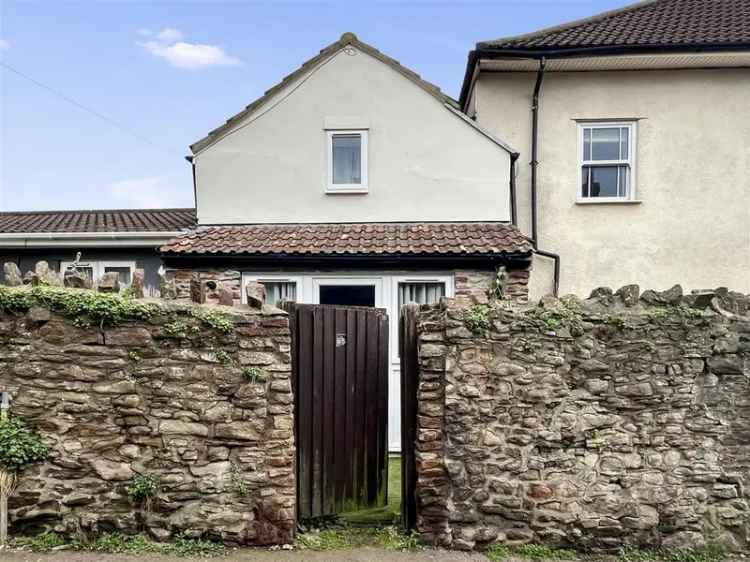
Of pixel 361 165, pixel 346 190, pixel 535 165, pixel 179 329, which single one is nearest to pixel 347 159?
pixel 361 165

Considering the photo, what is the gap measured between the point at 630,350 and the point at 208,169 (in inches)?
318

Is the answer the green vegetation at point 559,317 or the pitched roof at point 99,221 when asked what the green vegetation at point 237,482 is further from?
the pitched roof at point 99,221

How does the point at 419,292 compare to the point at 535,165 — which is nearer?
the point at 419,292

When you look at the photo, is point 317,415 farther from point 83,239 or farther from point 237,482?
point 83,239

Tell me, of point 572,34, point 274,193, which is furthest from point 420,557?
point 572,34

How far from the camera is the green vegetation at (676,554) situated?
4590mm

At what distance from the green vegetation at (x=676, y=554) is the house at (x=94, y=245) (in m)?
9.25

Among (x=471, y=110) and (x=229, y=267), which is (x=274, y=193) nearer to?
(x=229, y=267)

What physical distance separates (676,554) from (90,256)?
11.3 m

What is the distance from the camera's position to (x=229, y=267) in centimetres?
891

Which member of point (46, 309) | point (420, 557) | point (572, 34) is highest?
point (572, 34)

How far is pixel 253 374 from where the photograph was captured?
4.58 meters

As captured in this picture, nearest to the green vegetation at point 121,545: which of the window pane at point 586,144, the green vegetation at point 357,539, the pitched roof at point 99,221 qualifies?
the green vegetation at point 357,539

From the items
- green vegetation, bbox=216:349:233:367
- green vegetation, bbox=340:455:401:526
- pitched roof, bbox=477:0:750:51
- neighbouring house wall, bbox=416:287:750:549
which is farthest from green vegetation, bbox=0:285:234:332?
pitched roof, bbox=477:0:750:51
